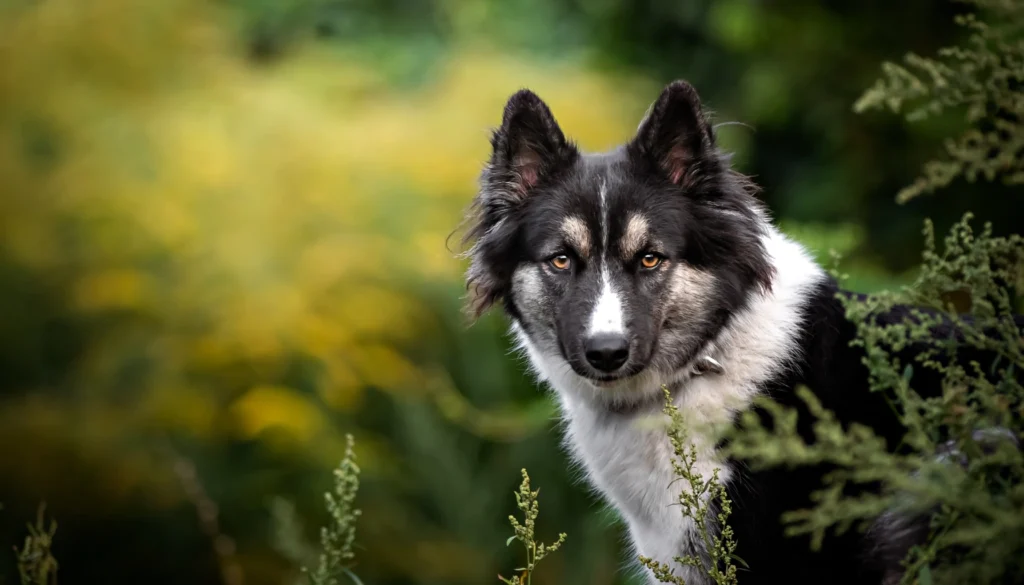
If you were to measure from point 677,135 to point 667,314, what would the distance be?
27.8 inches

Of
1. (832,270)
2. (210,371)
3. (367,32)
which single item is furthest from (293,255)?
(832,270)

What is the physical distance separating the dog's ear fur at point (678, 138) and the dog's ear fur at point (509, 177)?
0.35 meters

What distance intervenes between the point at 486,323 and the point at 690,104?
4.07 m

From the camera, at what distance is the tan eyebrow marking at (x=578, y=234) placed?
155 inches

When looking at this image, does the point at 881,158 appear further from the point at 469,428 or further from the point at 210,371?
the point at 210,371

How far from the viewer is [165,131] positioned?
8789 mm

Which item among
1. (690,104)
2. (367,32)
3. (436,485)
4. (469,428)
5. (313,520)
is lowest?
(313,520)

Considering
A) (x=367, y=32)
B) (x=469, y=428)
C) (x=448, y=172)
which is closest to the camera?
(x=469, y=428)

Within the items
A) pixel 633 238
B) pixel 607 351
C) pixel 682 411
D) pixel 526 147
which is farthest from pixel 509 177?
pixel 682 411

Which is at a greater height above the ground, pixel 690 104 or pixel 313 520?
A: pixel 690 104

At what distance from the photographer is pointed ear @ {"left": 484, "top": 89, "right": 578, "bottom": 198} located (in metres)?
4.15

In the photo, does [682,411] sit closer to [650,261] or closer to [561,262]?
[650,261]

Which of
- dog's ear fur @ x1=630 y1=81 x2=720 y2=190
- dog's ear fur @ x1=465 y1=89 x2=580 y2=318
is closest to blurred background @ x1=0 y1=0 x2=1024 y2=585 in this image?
dog's ear fur @ x1=465 y1=89 x2=580 y2=318

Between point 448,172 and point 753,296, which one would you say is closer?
point 753,296
